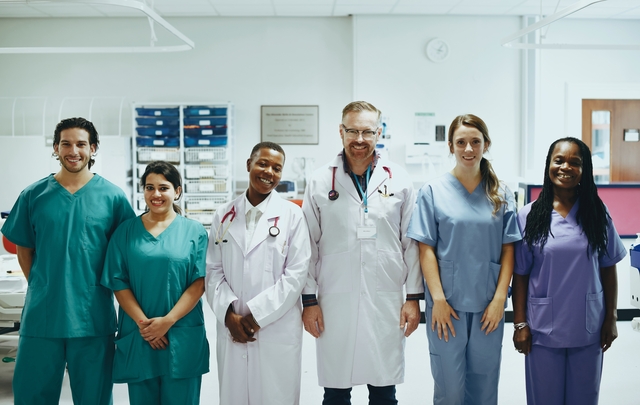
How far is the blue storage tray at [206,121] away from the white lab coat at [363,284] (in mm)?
3502

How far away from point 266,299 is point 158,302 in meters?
0.39

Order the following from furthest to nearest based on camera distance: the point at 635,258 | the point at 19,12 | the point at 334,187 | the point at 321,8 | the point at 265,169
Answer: the point at 19,12 → the point at 321,8 → the point at 635,258 → the point at 334,187 → the point at 265,169

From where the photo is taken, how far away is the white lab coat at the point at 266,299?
1902 mm

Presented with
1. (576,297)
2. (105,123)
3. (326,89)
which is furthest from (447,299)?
(105,123)

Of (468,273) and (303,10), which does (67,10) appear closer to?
(303,10)

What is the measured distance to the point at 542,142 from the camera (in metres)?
5.69

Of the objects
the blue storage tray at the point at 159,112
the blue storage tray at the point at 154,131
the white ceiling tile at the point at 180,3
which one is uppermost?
the white ceiling tile at the point at 180,3

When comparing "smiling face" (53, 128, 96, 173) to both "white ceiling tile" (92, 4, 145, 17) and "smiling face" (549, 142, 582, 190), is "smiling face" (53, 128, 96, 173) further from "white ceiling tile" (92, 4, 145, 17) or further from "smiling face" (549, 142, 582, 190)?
"white ceiling tile" (92, 4, 145, 17)

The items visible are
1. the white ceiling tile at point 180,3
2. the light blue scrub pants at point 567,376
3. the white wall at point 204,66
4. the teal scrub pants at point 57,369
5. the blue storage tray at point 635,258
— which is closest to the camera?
the light blue scrub pants at point 567,376

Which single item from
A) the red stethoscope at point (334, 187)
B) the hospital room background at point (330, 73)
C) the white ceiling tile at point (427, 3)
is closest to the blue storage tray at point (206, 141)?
the hospital room background at point (330, 73)

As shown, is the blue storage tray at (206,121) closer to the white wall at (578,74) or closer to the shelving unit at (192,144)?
the shelving unit at (192,144)

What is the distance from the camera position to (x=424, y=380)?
3.02m

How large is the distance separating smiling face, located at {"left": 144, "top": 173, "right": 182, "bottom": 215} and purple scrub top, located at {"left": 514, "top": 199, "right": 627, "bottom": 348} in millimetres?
1344

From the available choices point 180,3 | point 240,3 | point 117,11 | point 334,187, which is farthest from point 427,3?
point 334,187
